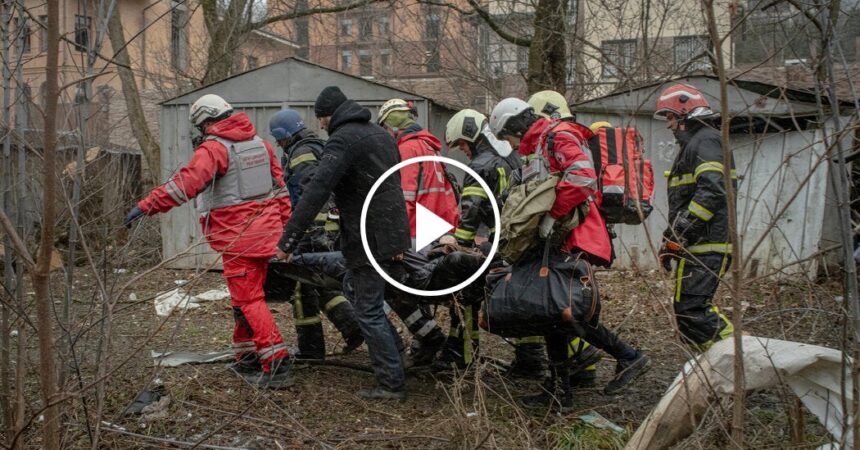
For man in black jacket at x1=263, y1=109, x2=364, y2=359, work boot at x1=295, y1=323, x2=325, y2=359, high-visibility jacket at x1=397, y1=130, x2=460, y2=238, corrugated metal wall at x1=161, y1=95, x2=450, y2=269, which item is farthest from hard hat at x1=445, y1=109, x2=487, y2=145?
corrugated metal wall at x1=161, y1=95, x2=450, y2=269

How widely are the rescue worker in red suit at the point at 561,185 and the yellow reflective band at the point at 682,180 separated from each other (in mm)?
751

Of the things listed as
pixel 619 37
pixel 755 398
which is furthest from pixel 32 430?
pixel 619 37

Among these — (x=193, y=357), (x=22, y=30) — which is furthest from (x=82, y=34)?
(x=193, y=357)

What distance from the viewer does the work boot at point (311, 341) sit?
21.0ft

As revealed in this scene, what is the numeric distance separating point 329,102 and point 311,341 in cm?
196

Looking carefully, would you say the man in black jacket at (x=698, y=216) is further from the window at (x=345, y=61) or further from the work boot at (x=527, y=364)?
the window at (x=345, y=61)

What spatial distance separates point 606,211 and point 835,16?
6.62 ft

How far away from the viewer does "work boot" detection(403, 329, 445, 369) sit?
6.32 metres

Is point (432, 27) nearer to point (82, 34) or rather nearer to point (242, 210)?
point (242, 210)

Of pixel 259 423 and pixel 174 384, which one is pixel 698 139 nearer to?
pixel 259 423

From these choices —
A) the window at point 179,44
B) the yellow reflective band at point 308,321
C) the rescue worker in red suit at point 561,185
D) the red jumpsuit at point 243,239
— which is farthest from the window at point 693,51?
the window at point 179,44

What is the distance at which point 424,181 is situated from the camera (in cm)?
669

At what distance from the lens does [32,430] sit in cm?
448

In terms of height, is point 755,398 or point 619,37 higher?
point 619,37
